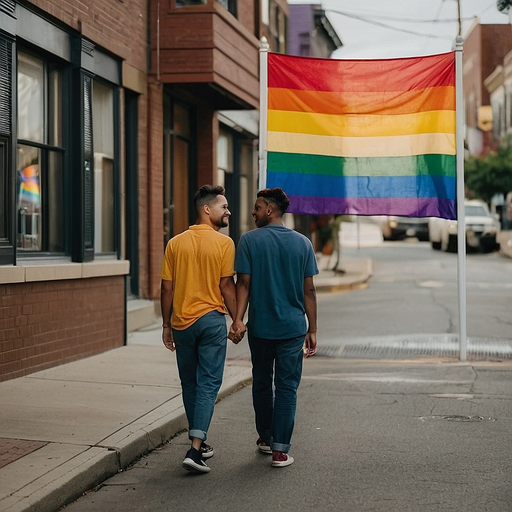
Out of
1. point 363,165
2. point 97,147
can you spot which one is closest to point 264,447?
point 363,165

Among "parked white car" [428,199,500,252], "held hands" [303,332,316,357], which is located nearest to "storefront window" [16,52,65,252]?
"held hands" [303,332,316,357]

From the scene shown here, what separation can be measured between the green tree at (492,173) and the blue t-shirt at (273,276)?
143 ft

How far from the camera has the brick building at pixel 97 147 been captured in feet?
32.5

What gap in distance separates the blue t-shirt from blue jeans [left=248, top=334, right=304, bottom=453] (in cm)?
11

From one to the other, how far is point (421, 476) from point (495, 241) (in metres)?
32.9

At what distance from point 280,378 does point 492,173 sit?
44.3 meters

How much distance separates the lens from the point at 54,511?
18.0 feet

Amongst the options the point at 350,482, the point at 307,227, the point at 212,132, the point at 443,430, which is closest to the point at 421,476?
the point at 350,482

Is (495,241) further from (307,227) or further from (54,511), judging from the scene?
(54,511)

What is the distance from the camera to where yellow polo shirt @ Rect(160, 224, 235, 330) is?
6.45m

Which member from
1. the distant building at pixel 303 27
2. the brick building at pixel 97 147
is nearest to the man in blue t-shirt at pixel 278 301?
the brick building at pixel 97 147

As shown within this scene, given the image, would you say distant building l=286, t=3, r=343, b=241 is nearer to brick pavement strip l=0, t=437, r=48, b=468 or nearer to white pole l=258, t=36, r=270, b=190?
white pole l=258, t=36, r=270, b=190

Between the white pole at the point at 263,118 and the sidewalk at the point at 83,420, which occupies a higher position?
the white pole at the point at 263,118

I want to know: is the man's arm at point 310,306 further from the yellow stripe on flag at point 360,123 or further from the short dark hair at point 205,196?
the yellow stripe on flag at point 360,123
